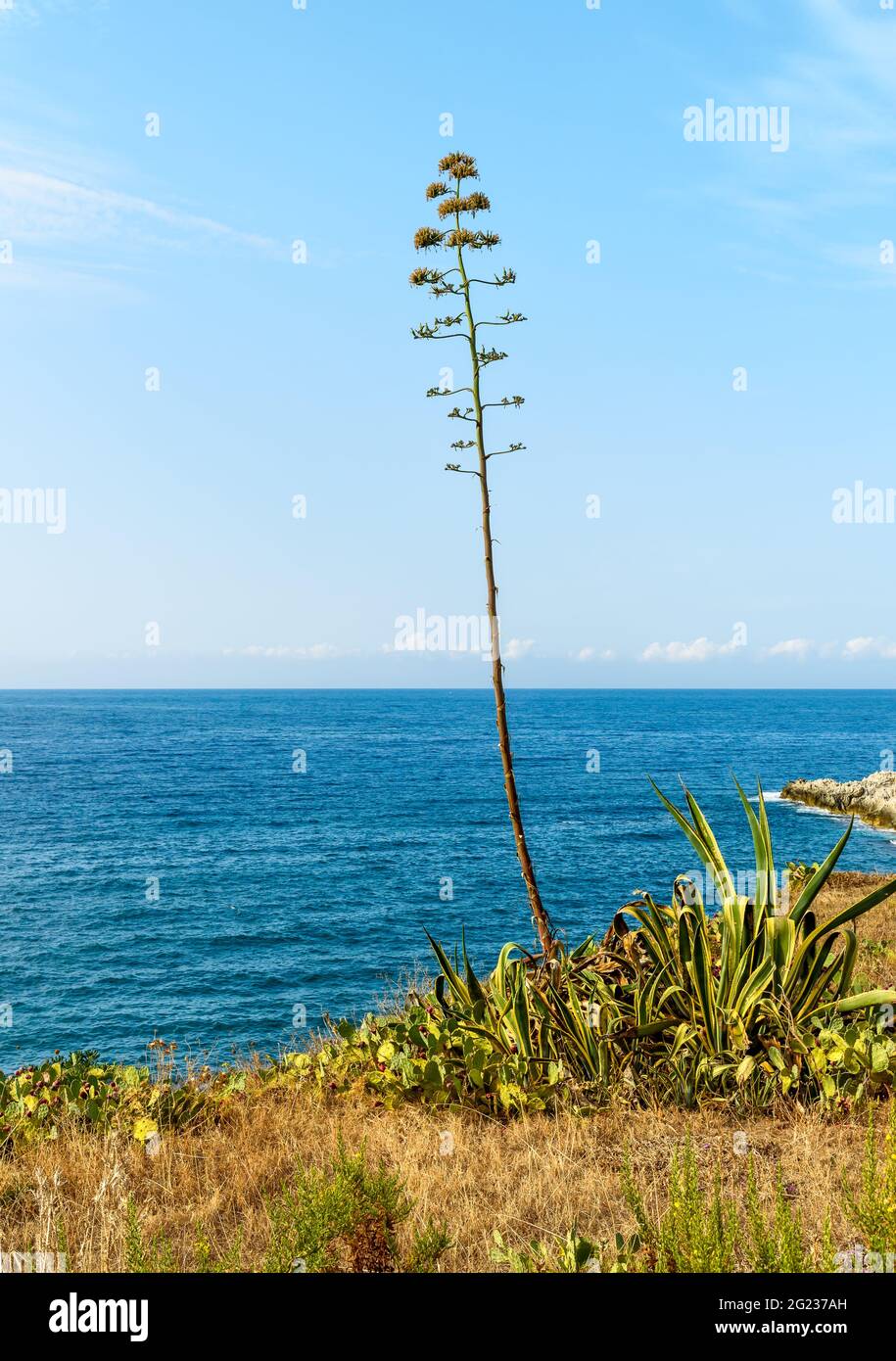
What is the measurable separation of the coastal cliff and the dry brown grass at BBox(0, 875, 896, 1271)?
1671 inches

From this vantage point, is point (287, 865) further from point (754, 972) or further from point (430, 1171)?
point (430, 1171)

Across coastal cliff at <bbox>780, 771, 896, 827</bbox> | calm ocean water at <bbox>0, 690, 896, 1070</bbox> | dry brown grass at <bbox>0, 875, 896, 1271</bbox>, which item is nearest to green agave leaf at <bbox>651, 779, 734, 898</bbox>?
dry brown grass at <bbox>0, 875, 896, 1271</bbox>

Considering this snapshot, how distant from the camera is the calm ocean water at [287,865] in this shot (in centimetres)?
2227

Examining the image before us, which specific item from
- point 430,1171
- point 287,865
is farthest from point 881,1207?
point 287,865

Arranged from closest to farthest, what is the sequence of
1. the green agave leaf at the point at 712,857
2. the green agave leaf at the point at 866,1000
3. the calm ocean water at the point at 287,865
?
1. the green agave leaf at the point at 866,1000
2. the green agave leaf at the point at 712,857
3. the calm ocean water at the point at 287,865

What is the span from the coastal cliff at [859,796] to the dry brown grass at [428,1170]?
4245cm

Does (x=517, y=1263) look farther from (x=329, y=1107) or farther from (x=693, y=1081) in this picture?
(x=329, y=1107)

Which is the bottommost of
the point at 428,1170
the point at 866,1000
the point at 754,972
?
the point at 428,1170

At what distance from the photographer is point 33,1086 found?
6.48 metres

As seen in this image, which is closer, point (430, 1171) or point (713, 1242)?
point (713, 1242)

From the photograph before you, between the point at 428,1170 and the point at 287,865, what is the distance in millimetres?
35085

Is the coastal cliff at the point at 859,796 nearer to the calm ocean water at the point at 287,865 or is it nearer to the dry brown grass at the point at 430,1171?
the calm ocean water at the point at 287,865

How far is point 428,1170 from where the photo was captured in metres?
4.75

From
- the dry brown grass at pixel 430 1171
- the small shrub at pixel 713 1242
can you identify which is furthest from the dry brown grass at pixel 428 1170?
the small shrub at pixel 713 1242
